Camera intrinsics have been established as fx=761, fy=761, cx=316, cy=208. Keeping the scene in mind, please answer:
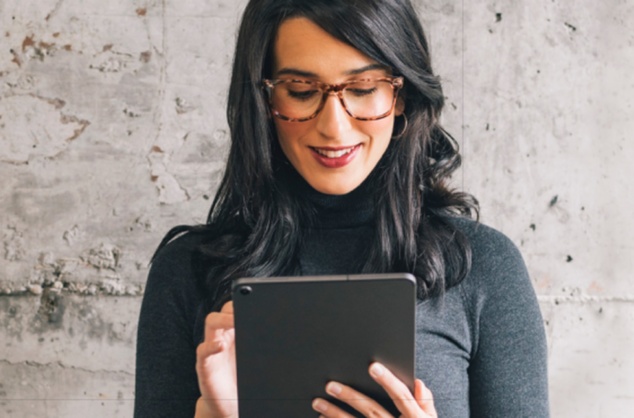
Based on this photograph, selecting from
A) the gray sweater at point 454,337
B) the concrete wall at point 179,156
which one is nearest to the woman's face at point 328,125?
the gray sweater at point 454,337

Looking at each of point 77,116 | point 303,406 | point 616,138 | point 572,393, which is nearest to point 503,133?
point 616,138

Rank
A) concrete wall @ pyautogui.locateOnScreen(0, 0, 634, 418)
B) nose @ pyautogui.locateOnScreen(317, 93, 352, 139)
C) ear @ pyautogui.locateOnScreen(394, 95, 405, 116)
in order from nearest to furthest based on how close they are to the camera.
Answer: nose @ pyautogui.locateOnScreen(317, 93, 352, 139)
ear @ pyautogui.locateOnScreen(394, 95, 405, 116)
concrete wall @ pyautogui.locateOnScreen(0, 0, 634, 418)

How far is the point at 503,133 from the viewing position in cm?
152

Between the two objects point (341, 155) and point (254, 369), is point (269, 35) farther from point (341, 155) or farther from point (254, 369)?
point (254, 369)

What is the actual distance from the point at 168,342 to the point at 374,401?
13.8 inches

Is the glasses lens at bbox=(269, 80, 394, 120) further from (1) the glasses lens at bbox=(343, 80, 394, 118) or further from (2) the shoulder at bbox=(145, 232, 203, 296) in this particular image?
(2) the shoulder at bbox=(145, 232, 203, 296)

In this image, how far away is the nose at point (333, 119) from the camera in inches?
33.6

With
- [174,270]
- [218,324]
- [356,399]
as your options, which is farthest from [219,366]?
[174,270]

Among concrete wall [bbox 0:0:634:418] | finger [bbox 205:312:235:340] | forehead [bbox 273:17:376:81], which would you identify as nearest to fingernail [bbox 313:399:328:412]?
finger [bbox 205:312:235:340]

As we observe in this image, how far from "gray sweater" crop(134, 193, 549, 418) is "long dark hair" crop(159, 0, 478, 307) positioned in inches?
1.0

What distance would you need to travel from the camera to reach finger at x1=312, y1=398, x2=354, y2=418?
0.70m

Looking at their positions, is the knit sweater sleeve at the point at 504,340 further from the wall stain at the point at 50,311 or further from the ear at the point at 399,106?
the wall stain at the point at 50,311

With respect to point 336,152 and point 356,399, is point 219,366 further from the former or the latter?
point 336,152

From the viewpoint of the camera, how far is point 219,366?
76 cm
